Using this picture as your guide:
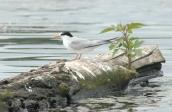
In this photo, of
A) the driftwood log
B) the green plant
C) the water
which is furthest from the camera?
the green plant

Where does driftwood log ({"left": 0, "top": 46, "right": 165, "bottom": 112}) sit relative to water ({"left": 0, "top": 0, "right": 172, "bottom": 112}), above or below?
below

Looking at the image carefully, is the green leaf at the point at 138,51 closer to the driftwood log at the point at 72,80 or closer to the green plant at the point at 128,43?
the green plant at the point at 128,43

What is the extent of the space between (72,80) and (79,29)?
10833 mm

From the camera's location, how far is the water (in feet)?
41.2

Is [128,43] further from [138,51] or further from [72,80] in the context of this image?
[72,80]

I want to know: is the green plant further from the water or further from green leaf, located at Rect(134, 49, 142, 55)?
the water

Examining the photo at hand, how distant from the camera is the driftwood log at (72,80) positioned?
36.0 feet

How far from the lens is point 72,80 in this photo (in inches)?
463

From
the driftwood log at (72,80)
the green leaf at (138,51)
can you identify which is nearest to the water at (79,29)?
the driftwood log at (72,80)

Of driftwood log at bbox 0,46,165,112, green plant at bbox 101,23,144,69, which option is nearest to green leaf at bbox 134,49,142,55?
green plant at bbox 101,23,144,69

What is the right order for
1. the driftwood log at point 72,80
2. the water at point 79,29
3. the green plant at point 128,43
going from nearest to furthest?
1. the driftwood log at point 72,80
2. the water at point 79,29
3. the green plant at point 128,43

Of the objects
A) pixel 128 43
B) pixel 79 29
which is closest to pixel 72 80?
pixel 128 43

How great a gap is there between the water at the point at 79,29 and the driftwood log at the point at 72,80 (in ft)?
0.89

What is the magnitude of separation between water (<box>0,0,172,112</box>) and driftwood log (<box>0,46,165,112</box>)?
0.27 metres
